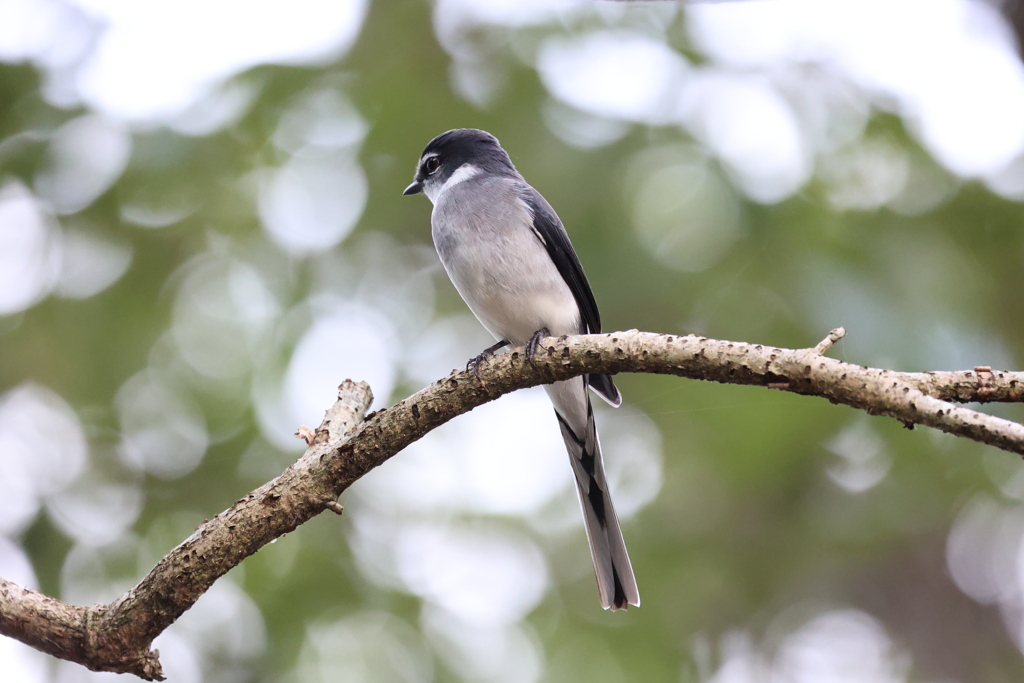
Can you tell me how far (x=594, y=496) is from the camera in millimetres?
3889

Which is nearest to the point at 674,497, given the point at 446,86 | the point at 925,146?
the point at 925,146

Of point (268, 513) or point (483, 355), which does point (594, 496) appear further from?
point (268, 513)

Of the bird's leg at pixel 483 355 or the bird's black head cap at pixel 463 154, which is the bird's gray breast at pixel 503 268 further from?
the bird's black head cap at pixel 463 154

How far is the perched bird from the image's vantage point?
12.3ft

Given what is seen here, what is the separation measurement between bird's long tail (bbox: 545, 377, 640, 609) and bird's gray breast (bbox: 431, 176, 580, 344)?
0.32 m

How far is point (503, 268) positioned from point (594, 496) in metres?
1.09

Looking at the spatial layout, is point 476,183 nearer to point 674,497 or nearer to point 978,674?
point 674,497

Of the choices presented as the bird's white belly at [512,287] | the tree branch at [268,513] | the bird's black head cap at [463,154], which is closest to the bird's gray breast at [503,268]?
the bird's white belly at [512,287]

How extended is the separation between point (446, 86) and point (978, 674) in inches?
211

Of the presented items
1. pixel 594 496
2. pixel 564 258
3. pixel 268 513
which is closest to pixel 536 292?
pixel 564 258

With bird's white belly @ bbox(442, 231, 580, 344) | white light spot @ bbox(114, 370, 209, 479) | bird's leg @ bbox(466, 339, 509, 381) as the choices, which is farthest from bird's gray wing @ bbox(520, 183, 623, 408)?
white light spot @ bbox(114, 370, 209, 479)

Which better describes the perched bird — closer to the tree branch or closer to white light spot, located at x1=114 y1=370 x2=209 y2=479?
the tree branch

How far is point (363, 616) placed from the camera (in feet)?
18.7

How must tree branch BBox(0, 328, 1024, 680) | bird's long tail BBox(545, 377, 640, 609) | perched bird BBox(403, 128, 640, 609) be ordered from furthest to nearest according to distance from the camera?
perched bird BBox(403, 128, 640, 609)
bird's long tail BBox(545, 377, 640, 609)
tree branch BBox(0, 328, 1024, 680)
